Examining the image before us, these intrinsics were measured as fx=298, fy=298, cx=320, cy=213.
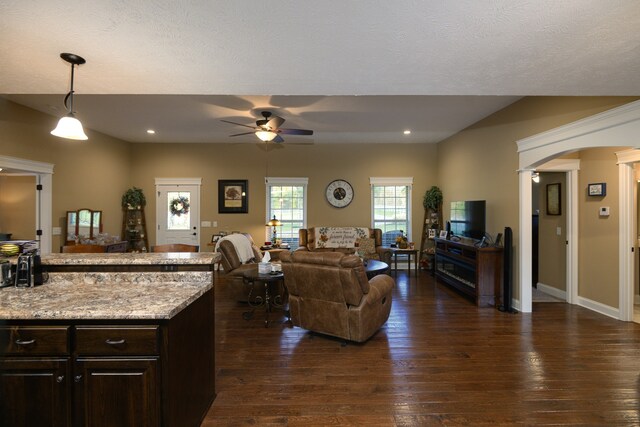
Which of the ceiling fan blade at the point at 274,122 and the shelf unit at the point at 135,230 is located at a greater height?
the ceiling fan blade at the point at 274,122

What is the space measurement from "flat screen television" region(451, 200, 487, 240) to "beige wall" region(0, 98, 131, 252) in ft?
22.7

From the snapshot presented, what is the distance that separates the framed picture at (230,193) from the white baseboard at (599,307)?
262 inches

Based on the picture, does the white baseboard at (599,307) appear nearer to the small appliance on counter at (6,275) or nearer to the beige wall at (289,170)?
the beige wall at (289,170)

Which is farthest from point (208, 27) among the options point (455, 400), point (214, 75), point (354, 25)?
point (455, 400)

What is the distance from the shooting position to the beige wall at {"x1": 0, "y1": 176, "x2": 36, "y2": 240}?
19.7 feet

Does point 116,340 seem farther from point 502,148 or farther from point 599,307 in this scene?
point 599,307

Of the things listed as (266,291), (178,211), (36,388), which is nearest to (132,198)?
(178,211)

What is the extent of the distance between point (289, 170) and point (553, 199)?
5293 mm

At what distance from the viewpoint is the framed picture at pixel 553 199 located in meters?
4.96

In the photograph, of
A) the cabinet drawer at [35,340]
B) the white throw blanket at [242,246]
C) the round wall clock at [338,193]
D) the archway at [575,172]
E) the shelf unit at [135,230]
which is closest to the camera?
the cabinet drawer at [35,340]

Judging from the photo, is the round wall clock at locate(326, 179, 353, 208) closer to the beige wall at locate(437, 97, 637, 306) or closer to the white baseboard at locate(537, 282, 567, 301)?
the beige wall at locate(437, 97, 637, 306)

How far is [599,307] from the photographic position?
422 cm

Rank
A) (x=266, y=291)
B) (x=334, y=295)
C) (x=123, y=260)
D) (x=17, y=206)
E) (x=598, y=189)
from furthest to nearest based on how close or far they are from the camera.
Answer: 1. (x=17, y=206)
2. (x=598, y=189)
3. (x=266, y=291)
4. (x=334, y=295)
5. (x=123, y=260)

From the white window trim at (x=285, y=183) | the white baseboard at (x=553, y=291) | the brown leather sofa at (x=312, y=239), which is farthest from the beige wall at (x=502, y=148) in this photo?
the white window trim at (x=285, y=183)
